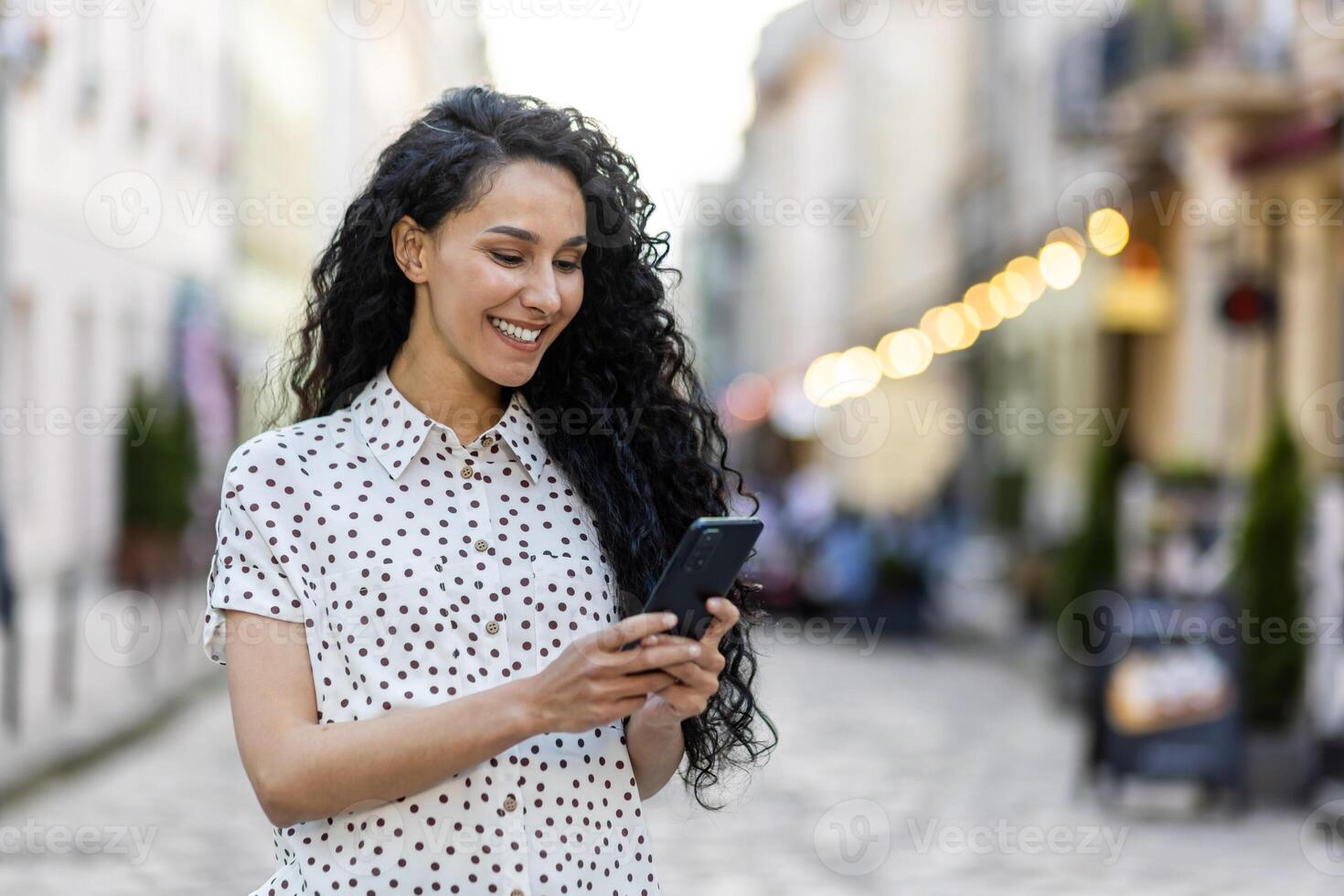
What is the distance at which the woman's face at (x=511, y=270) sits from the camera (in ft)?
8.59

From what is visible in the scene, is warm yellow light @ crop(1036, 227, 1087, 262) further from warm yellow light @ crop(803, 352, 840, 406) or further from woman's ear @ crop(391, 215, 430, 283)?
woman's ear @ crop(391, 215, 430, 283)

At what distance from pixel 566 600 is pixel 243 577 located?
1.36ft

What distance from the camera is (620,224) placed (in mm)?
2879

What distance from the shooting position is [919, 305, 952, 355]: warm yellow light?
115ft

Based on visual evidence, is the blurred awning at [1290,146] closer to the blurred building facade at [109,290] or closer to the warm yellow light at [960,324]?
the blurred building facade at [109,290]
